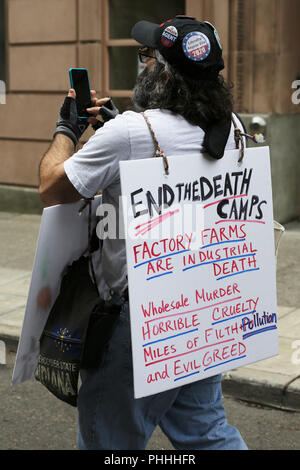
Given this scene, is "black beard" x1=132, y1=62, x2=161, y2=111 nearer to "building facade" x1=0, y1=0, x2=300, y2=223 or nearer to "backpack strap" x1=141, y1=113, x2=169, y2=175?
"backpack strap" x1=141, y1=113, x2=169, y2=175

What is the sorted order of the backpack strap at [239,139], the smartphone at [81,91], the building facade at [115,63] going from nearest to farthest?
the backpack strap at [239,139] → the smartphone at [81,91] → the building facade at [115,63]

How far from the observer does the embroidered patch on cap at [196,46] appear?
2635 mm

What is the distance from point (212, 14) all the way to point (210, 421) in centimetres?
678

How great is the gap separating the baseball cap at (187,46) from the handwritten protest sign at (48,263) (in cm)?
56

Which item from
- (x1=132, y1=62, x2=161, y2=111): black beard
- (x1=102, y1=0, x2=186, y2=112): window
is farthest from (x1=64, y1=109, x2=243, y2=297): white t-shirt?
(x1=102, y1=0, x2=186, y2=112): window

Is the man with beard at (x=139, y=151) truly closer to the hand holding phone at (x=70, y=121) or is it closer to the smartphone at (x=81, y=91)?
the hand holding phone at (x=70, y=121)

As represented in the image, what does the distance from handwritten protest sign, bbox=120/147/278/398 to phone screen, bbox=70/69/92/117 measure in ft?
1.64

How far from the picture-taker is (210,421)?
112 inches

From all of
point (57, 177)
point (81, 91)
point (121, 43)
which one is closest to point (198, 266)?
point (57, 177)

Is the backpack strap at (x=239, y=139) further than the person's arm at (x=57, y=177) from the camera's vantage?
Yes

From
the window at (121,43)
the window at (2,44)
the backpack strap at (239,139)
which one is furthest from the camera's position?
the window at (2,44)

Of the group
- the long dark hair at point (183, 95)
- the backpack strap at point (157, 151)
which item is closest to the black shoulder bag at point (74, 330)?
the backpack strap at point (157, 151)
